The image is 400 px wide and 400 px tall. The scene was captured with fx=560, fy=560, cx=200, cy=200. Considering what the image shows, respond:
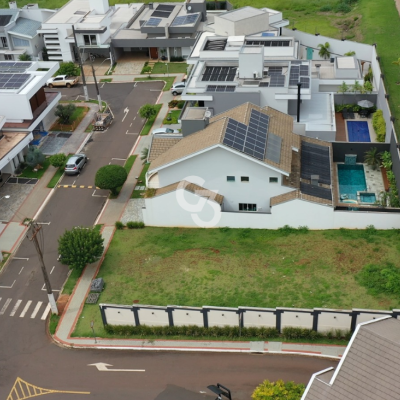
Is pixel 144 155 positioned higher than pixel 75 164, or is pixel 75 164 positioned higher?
pixel 75 164

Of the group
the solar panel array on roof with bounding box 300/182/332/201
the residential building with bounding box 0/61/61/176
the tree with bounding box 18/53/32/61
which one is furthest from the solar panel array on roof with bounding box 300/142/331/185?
the tree with bounding box 18/53/32/61

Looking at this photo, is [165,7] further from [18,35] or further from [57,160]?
[57,160]

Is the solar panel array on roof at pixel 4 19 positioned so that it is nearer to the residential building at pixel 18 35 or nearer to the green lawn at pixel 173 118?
the residential building at pixel 18 35

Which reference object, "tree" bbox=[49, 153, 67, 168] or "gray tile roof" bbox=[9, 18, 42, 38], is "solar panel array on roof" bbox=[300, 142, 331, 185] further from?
"gray tile roof" bbox=[9, 18, 42, 38]

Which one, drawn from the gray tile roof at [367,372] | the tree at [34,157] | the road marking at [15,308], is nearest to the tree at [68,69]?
the tree at [34,157]

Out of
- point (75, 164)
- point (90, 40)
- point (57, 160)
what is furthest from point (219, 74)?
point (90, 40)

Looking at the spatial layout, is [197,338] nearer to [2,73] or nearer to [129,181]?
[129,181]

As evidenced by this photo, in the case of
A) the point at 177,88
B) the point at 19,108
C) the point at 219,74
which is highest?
the point at 219,74

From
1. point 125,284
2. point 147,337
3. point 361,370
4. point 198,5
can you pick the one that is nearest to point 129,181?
point 125,284
